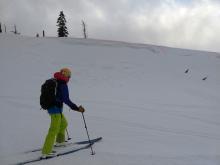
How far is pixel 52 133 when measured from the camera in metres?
8.72

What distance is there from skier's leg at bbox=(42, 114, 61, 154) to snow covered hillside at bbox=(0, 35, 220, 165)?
30cm

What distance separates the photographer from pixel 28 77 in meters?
21.1

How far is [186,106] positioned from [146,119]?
418 cm

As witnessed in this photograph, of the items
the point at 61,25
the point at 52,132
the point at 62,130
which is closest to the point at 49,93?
the point at 52,132

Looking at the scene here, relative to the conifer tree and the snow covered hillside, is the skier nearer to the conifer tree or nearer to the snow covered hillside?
the snow covered hillside

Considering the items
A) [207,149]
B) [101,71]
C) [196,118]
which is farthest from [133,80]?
[207,149]

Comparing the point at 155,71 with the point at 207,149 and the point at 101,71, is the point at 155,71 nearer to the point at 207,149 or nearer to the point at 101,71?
the point at 101,71

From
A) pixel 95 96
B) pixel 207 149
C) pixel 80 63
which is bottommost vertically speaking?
pixel 207 149

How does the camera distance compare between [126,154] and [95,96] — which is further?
[95,96]

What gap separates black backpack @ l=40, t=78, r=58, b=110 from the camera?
859cm

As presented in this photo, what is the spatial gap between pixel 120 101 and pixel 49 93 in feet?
30.3

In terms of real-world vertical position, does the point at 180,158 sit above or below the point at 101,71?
below

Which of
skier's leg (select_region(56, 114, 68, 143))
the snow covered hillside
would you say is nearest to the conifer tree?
the snow covered hillside

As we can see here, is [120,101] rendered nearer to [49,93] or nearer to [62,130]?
[62,130]
